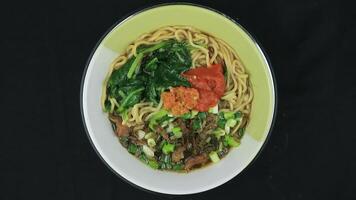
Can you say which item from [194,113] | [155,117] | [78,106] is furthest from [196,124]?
[78,106]

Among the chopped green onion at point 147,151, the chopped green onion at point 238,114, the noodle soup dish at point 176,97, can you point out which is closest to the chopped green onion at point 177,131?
the noodle soup dish at point 176,97

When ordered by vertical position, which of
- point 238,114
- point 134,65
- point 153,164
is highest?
point 134,65

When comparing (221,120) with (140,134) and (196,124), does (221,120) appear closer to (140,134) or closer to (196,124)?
(196,124)

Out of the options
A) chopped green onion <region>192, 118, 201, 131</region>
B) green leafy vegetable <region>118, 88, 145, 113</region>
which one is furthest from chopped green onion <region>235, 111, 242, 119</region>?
green leafy vegetable <region>118, 88, 145, 113</region>

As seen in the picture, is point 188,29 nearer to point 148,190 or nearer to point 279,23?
point 279,23

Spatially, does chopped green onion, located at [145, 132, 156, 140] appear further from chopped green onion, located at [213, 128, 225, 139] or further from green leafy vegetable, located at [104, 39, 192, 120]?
chopped green onion, located at [213, 128, 225, 139]

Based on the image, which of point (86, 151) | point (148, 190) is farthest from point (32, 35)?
point (148, 190)
